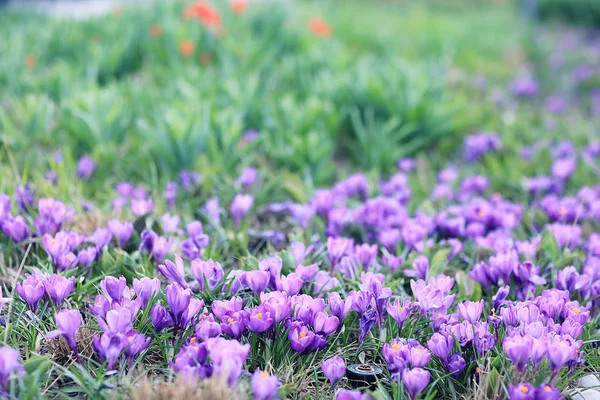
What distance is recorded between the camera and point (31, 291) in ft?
4.91

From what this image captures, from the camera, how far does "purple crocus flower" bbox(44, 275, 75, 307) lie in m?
1.52

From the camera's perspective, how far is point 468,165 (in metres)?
3.29

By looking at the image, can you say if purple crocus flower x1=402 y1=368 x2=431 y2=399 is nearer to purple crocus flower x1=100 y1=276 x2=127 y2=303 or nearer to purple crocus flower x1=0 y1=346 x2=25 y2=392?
purple crocus flower x1=100 y1=276 x2=127 y2=303

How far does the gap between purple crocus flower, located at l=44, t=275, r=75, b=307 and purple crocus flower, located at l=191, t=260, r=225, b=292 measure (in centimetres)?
32

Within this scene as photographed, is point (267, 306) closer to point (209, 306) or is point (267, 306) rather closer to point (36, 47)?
point (209, 306)

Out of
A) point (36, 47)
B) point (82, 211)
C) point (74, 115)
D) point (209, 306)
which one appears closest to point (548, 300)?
point (209, 306)

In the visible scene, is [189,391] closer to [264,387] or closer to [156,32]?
[264,387]

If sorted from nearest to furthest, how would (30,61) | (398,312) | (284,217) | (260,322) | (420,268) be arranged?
(260,322)
(398,312)
(420,268)
(284,217)
(30,61)

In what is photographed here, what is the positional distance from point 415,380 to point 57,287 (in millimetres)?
900

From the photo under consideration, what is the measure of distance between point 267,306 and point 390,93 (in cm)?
233

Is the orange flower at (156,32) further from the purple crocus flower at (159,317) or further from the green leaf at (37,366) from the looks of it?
the green leaf at (37,366)

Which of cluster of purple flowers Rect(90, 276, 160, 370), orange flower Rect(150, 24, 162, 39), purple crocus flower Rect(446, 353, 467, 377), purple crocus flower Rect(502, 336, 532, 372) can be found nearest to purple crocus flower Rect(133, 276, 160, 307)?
cluster of purple flowers Rect(90, 276, 160, 370)

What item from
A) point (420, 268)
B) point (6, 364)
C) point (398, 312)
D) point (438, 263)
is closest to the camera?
point (6, 364)

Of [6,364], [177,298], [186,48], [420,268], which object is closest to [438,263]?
[420,268]
